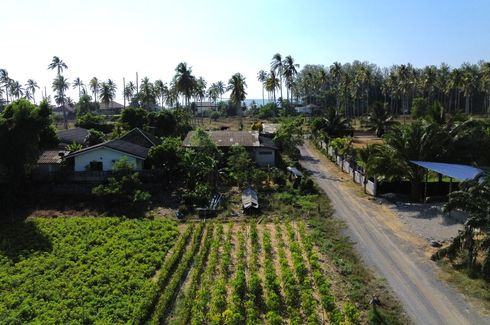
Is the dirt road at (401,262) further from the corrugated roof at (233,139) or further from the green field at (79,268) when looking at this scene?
the corrugated roof at (233,139)

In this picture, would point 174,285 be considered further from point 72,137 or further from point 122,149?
point 72,137

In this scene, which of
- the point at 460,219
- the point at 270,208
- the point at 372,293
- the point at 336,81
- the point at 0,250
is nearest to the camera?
the point at 372,293

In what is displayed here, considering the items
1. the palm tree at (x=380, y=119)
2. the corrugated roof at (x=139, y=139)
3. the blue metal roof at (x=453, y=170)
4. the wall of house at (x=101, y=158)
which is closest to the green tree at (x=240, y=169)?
the wall of house at (x=101, y=158)

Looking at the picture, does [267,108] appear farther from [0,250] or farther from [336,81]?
[0,250]

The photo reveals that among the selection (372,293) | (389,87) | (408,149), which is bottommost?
(372,293)

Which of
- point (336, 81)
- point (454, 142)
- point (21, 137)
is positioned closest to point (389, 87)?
point (336, 81)

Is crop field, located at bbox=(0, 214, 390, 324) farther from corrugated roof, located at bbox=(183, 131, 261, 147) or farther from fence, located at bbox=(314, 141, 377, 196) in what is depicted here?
corrugated roof, located at bbox=(183, 131, 261, 147)

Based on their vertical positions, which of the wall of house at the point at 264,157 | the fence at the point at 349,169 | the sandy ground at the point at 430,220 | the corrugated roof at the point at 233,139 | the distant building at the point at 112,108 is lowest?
the sandy ground at the point at 430,220
